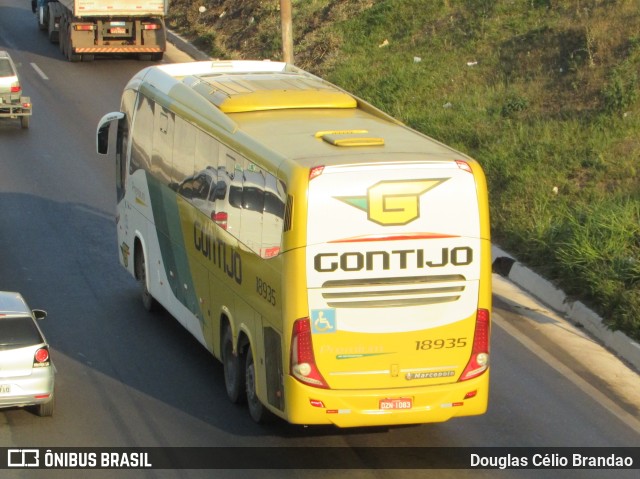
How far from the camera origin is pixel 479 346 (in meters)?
11.9

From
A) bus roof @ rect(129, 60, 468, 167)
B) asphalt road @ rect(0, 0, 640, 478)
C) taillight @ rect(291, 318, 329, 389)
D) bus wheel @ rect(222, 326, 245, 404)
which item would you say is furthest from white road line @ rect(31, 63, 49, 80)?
taillight @ rect(291, 318, 329, 389)

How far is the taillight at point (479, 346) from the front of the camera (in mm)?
11883

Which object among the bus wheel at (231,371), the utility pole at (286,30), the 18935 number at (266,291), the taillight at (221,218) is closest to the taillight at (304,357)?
the 18935 number at (266,291)

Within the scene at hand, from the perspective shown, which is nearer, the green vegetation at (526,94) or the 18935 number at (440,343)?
the 18935 number at (440,343)

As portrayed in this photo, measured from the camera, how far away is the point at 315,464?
11930mm

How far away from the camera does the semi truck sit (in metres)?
35.3

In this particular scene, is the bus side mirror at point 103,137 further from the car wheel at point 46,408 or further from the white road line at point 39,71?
the white road line at point 39,71

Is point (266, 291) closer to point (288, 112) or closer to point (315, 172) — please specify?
point (315, 172)

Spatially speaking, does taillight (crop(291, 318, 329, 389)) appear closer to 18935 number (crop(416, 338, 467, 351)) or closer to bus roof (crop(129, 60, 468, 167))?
18935 number (crop(416, 338, 467, 351))

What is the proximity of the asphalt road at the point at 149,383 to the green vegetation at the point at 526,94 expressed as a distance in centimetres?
154

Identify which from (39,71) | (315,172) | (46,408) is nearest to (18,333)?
(46,408)

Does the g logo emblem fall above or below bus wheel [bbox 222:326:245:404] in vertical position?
above

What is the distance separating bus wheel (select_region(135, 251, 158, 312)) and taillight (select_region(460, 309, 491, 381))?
6059 millimetres

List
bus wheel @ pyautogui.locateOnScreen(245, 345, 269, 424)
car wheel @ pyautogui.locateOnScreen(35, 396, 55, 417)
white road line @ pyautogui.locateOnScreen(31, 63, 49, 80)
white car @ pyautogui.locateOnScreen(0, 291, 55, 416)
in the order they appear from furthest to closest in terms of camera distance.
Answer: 1. white road line @ pyautogui.locateOnScreen(31, 63, 49, 80)
2. car wheel @ pyautogui.locateOnScreen(35, 396, 55, 417)
3. bus wheel @ pyautogui.locateOnScreen(245, 345, 269, 424)
4. white car @ pyautogui.locateOnScreen(0, 291, 55, 416)
